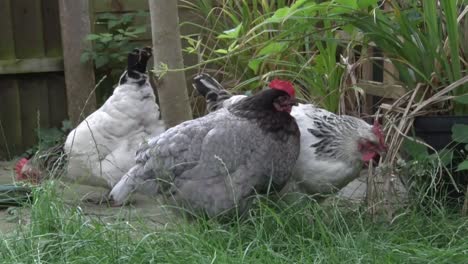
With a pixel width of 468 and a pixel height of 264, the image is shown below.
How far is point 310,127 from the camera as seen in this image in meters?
3.32

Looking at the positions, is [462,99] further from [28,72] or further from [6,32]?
[6,32]

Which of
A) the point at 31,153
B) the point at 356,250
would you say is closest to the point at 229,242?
the point at 356,250

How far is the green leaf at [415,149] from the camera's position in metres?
3.17

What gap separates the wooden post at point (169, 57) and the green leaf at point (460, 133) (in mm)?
1281

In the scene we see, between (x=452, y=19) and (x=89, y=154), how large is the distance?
1784 mm

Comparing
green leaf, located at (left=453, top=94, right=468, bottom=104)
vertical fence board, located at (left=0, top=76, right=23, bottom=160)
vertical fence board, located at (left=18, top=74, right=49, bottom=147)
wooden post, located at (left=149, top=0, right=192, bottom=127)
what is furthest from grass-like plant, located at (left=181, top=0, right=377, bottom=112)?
vertical fence board, located at (left=0, top=76, right=23, bottom=160)

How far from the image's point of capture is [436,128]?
131 inches

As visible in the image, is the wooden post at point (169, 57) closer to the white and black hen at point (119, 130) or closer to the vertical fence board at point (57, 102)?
the white and black hen at point (119, 130)

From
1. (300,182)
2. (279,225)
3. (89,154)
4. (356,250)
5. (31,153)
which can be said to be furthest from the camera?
(31,153)

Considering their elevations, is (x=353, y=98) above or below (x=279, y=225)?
above

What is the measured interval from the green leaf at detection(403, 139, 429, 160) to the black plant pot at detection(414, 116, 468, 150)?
0.14 m

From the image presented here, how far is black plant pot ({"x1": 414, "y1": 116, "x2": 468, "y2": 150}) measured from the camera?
10.8 feet

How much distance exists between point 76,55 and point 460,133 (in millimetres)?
3060

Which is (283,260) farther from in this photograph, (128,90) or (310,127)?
(128,90)
